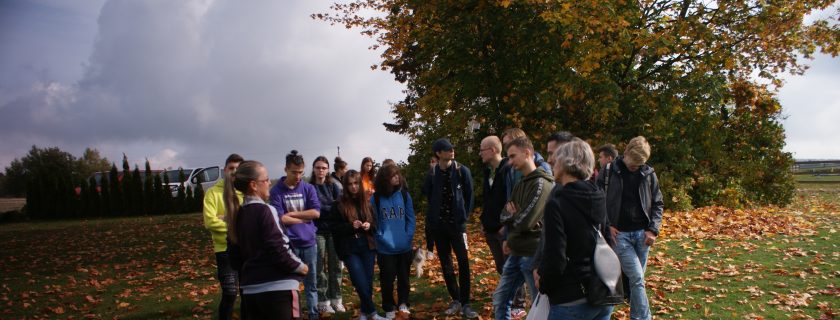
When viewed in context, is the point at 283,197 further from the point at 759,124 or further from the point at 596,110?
the point at 759,124

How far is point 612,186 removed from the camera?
5.76 metres

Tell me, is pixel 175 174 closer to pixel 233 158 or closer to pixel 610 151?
pixel 233 158

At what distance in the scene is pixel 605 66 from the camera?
15070mm

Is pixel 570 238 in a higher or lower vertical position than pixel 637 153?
lower

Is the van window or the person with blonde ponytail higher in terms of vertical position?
the van window

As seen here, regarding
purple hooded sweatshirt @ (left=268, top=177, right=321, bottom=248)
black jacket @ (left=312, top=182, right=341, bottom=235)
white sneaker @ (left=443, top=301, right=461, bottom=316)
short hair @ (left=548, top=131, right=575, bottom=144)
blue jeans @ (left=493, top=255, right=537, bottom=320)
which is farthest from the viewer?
black jacket @ (left=312, top=182, right=341, bottom=235)

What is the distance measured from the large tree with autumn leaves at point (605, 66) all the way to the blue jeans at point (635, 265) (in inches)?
301

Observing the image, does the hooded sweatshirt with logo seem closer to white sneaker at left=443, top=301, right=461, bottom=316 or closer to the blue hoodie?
the blue hoodie

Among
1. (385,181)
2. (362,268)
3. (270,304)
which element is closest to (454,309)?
(362,268)

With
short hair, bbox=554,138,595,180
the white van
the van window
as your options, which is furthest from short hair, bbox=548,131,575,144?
the van window

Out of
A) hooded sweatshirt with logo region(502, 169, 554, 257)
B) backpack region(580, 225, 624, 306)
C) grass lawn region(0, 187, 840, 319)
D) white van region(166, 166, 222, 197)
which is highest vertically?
white van region(166, 166, 222, 197)

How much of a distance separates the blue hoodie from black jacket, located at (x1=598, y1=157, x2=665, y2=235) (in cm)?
202

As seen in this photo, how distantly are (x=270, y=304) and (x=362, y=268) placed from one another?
2.29m

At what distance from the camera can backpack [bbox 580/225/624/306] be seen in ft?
10.9
